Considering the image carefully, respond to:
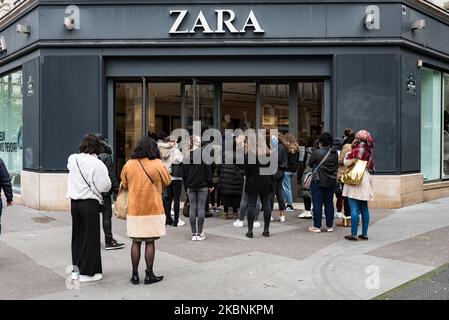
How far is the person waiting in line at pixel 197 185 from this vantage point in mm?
8023

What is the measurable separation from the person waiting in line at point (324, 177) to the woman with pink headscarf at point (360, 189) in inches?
18.3

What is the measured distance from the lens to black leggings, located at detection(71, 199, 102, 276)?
5719 millimetres

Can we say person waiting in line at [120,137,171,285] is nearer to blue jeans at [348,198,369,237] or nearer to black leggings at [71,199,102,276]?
black leggings at [71,199,102,276]

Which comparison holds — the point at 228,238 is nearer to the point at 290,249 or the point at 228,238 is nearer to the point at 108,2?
the point at 290,249

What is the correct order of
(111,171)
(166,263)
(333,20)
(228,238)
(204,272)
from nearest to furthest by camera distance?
(204,272)
(166,263)
(111,171)
(228,238)
(333,20)

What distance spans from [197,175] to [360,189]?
269 centimetres

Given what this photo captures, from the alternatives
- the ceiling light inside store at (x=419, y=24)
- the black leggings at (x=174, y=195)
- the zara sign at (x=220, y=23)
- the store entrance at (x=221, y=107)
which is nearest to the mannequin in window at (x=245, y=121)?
the store entrance at (x=221, y=107)

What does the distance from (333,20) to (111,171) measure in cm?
673

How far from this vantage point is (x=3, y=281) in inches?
228

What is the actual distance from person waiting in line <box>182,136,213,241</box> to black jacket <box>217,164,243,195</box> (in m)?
1.69

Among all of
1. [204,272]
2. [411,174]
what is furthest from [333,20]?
[204,272]

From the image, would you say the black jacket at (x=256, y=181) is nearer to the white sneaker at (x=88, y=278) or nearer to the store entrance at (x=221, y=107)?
the white sneaker at (x=88, y=278)

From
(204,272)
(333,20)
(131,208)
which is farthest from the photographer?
(333,20)

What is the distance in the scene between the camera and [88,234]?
18.7 ft
